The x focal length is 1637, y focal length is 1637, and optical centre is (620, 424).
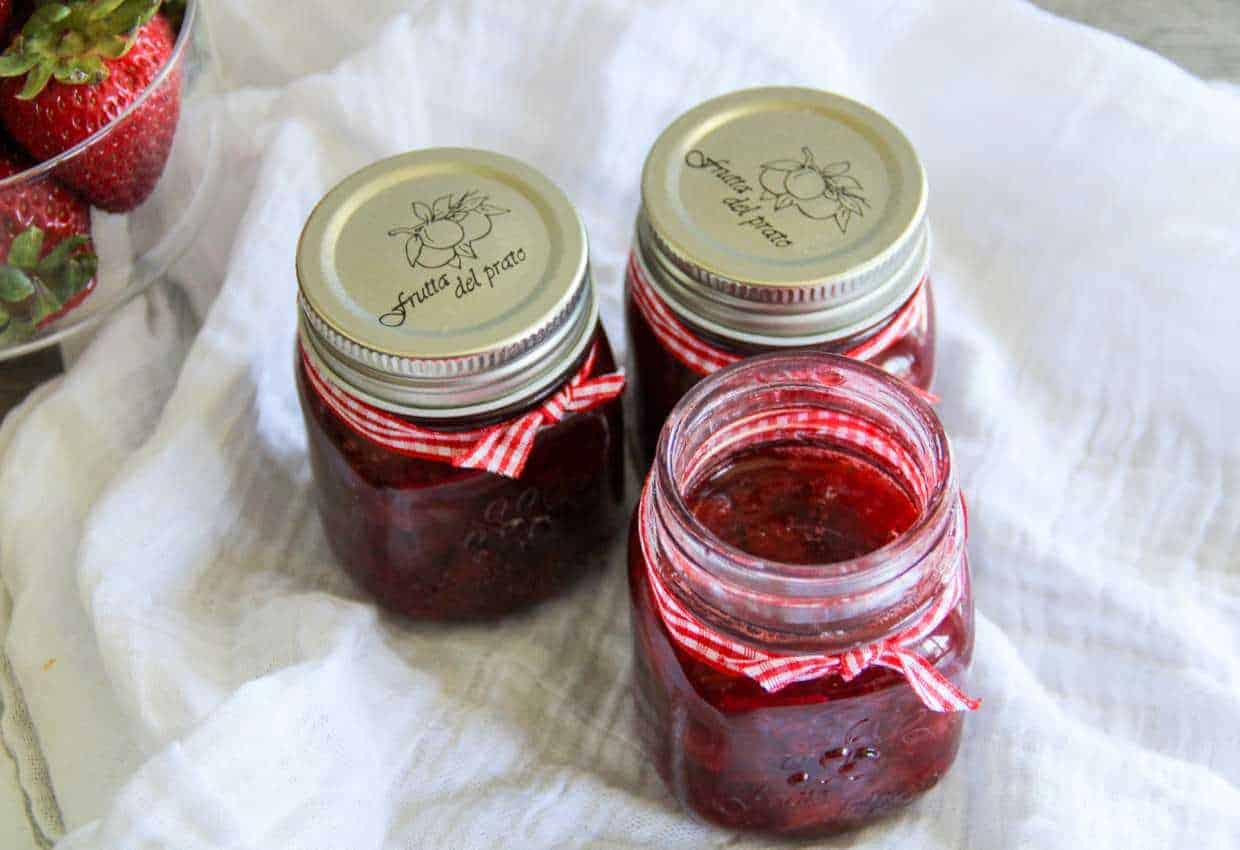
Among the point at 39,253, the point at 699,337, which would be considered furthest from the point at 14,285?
the point at 699,337

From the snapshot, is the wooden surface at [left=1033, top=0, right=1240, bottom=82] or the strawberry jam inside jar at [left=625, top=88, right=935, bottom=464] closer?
the strawberry jam inside jar at [left=625, top=88, right=935, bottom=464]

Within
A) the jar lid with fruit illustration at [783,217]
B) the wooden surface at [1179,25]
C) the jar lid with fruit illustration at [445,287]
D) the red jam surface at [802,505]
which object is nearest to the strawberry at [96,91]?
the jar lid with fruit illustration at [445,287]

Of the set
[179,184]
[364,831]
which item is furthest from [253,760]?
[179,184]

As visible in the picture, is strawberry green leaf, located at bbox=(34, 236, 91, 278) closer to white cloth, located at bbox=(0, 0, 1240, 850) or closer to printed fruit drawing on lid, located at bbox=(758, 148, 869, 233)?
white cloth, located at bbox=(0, 0, 1240, 850)

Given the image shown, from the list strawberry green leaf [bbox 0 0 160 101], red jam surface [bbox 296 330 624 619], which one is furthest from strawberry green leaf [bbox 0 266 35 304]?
red jam surface [bbox 296 330 624 619]

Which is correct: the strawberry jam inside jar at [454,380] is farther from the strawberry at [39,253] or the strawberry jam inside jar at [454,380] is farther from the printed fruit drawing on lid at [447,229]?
the strawberry at [39,253]

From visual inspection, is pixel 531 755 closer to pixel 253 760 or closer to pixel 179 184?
pixel 253 760

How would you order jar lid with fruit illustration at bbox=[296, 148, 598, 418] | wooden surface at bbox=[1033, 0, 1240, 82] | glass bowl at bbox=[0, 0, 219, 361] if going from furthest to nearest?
wooden surface at bbox=[1033, 0, 1240, 82] → glass bowl at bbox=[0, 0, 219, 361] → jar lid with fruit illustration at bbox=[296, 148, 598, 418]

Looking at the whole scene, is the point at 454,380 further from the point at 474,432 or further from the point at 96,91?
the point at 96,91
